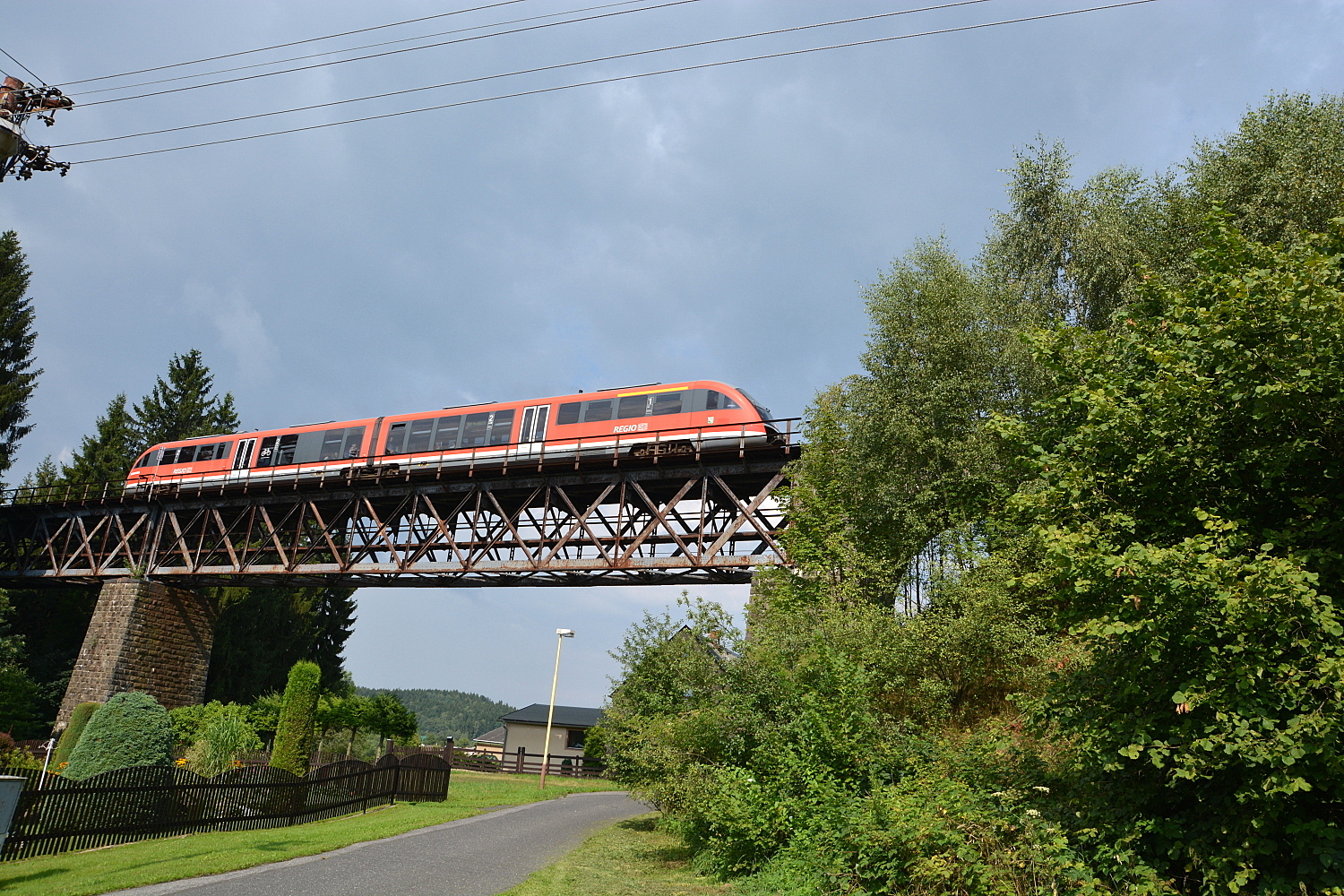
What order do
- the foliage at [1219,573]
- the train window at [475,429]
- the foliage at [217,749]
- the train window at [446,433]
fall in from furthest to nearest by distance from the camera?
1. the train window at [446,433]
2. the train window at [475,429]
3. the foliage at [217,749]
4. the foliage at [1219,573]

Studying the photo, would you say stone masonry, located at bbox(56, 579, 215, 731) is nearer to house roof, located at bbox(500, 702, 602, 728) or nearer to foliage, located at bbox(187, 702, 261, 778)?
foliage, located at bbox(187, 702, 261, 778)

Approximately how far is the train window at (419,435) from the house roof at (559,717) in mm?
33839

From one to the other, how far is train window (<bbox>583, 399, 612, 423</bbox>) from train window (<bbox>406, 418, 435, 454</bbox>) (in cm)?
716

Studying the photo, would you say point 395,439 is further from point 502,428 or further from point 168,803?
point 168,803

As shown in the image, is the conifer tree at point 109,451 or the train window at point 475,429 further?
the conifer tree at point 109,451

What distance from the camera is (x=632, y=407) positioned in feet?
94.6

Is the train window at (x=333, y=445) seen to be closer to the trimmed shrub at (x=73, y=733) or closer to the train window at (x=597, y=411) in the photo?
the train window at (x=597, y=411)

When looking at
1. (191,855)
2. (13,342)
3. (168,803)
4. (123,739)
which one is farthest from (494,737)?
(191,855)

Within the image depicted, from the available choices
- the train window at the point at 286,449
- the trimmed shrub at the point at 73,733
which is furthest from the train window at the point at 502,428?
the trimmed shrub at the point at 73,733

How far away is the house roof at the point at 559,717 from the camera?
61844 mm

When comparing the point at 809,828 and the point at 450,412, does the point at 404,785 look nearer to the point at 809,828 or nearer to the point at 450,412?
the point at 450,412

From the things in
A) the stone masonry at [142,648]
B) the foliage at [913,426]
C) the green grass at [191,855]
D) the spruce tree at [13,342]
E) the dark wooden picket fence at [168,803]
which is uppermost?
the spruce tree at [13,342]

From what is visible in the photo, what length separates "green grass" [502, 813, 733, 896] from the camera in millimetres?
11764

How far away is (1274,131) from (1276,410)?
788 inches
